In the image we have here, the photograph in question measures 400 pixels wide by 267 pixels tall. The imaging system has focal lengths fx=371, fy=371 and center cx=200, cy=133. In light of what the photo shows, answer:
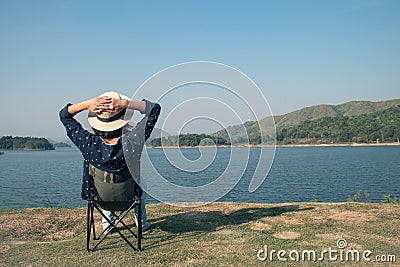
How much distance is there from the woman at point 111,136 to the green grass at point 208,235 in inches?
37.6

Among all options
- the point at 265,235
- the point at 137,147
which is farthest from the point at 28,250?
the point at 265,235

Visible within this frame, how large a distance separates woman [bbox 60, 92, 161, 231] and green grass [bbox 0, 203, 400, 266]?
96cm

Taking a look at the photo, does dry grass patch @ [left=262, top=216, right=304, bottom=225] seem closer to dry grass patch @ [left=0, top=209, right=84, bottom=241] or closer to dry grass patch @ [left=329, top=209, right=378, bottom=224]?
dry grass patch @ [left=329, top=209, right=378, bottom=224]

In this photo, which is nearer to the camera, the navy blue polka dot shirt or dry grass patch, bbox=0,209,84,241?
the navy blue polka dot shirt

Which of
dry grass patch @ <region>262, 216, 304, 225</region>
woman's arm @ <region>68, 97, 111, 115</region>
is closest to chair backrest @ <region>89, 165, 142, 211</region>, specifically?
woman's arm @ <region>68, 97, 111, 115</region>

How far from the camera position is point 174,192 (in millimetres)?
11180

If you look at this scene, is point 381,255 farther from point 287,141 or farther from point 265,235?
point 287,141

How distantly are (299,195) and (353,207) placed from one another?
15.3 m

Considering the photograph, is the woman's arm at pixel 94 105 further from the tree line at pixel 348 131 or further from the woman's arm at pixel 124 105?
the tree line at pixel 348 131

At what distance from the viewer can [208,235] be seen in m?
5.87

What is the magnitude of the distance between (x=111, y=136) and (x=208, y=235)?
2.20m

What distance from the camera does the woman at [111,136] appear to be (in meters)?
4.98

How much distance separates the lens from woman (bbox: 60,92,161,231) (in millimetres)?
4980

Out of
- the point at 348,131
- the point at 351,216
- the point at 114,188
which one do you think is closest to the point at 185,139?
the point at 114,188
